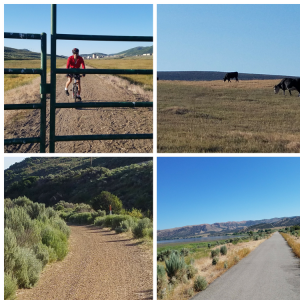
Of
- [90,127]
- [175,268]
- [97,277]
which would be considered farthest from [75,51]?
[90,127]

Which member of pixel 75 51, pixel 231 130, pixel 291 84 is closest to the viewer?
pixel 75 51

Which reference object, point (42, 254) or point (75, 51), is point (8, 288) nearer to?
point (42, 254)

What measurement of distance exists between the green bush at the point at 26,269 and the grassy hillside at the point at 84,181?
9.02 ft

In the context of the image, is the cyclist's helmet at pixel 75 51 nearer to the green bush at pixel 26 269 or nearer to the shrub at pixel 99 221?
the green bush at pixel 26 269

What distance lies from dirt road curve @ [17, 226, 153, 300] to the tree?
744 centimetres

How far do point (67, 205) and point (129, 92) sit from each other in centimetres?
728

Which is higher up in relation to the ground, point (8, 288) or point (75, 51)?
point (75, 51)

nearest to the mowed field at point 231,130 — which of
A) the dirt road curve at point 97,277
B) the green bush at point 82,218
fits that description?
the dirt road curve at point 97,277

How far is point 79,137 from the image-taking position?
432cm

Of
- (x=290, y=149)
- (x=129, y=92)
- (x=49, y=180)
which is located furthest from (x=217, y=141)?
(x=129, y=92)

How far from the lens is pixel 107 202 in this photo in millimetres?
15703

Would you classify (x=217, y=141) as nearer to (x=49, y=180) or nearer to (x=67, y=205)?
(x=49, y=180)

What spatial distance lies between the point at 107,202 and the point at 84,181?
5.96 feet

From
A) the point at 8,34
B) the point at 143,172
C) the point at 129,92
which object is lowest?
the point at 143,172
